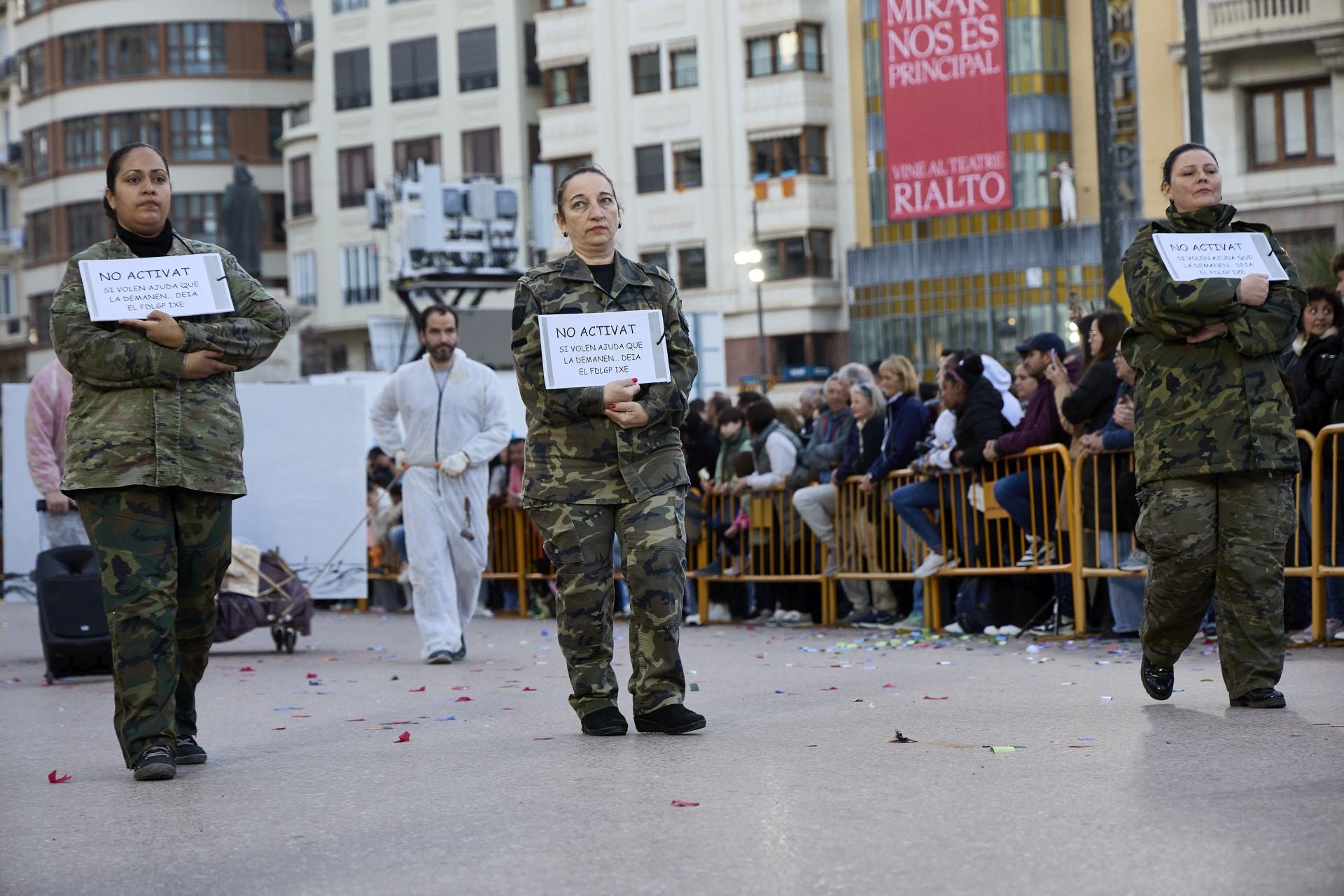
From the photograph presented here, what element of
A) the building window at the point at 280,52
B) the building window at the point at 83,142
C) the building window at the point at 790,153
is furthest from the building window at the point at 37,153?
the building window at the point at 790,153

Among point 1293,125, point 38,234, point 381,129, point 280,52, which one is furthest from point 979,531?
point 38,234

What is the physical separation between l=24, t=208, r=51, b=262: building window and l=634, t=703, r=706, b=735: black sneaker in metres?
72.6

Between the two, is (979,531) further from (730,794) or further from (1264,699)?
(730,794)

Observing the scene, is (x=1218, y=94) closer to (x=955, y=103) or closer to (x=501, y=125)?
(x=955, y=103)

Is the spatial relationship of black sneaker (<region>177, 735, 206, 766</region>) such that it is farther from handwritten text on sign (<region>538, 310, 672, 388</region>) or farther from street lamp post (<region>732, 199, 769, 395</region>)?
street lamp post (<region>732, 199, 769, 395</region>)

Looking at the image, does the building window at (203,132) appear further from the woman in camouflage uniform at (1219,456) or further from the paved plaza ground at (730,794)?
the woman in camouflage uniform at (1219,456)

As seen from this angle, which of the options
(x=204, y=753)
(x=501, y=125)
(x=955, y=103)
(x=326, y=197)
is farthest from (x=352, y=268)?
(x=204, y=753)

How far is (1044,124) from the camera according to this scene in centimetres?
5794

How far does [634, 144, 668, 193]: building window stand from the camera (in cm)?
6344

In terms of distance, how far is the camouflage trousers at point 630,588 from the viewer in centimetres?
780

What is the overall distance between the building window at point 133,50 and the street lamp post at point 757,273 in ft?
70.0

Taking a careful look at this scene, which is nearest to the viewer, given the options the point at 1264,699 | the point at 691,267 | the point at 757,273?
the point at 1264,699

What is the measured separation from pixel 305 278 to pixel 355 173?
13.8 feet

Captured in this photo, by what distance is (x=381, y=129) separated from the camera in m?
68.7
